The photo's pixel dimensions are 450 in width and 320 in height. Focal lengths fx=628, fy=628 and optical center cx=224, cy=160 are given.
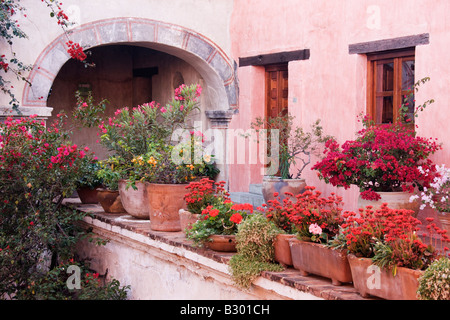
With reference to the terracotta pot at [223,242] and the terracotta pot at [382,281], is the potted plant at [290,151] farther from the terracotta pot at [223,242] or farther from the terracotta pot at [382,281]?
the terracotta pot at [382,281]

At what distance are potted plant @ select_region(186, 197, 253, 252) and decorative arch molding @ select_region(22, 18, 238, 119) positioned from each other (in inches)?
157

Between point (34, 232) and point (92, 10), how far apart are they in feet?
11.8

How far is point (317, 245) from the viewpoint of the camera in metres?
3.62

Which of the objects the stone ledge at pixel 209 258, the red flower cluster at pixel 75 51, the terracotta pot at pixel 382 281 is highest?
the red flower cluster at pixel 75 51

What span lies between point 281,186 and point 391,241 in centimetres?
423

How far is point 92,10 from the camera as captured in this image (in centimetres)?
820

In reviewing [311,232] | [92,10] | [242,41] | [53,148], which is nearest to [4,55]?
[92,10]

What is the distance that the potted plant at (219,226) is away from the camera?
14.4 feet

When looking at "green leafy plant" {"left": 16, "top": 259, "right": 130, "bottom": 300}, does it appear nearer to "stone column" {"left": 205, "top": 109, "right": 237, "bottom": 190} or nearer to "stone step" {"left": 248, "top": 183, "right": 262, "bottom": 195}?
"stone step" {"left": 248, "top": 183, "right": 262, "bottom": 195}

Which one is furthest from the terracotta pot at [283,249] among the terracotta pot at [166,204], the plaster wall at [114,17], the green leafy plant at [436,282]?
the plaster wall at [114,17]

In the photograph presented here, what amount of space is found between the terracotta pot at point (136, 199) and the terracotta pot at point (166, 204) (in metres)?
0.52

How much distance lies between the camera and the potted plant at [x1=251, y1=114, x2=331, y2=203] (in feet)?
24.5
